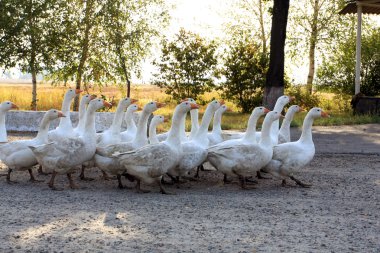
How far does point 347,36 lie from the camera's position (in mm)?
40406

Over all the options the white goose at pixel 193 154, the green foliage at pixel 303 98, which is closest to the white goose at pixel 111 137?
the white goose at pixel 193 154

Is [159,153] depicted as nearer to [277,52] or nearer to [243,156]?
[243,156]

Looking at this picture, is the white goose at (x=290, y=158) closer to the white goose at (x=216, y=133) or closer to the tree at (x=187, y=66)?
the white goose at (x=216, y=133)

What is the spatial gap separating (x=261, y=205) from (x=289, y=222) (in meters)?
Result: 1.13

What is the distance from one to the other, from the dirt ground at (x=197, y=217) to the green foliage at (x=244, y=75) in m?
18.3

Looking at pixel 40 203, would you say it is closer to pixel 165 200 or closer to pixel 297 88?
pixel 165 200

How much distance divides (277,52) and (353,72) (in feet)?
35.2

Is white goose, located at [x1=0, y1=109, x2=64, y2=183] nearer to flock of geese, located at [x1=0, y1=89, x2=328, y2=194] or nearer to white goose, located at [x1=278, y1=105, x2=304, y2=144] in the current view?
flock of geese, located at [x1=0, y1=89, x2=328, y2=194]

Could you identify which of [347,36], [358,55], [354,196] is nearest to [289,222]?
[354,196]

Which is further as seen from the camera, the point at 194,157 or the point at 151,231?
the point at 194,157

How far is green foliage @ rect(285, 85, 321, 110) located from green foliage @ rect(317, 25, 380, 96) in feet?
3.44

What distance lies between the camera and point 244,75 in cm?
3019

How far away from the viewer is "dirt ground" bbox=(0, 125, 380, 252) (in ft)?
22.8

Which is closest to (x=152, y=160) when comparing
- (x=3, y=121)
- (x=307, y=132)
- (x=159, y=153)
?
(x=159, y=153)
